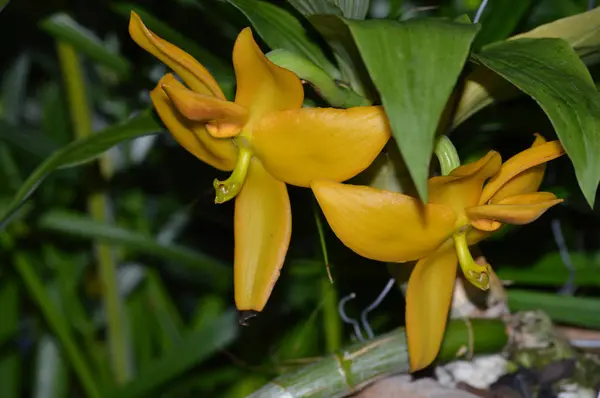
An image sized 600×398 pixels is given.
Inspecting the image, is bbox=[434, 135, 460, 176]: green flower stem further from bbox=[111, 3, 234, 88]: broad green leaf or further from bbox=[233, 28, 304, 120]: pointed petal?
bbox=[111, 3, 234, 88]: broad green leaf

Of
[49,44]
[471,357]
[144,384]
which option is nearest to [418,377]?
[471,357]

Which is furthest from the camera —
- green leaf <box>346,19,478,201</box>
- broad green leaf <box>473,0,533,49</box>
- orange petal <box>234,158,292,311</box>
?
broad green leaf <box>473,0,533,49</box>

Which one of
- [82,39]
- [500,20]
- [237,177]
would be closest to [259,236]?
[237,177]

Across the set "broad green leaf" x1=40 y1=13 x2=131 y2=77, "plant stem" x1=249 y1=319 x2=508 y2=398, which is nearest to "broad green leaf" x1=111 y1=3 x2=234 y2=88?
"broad green leaf" x1=40 y1=13 x2=131 y2=77

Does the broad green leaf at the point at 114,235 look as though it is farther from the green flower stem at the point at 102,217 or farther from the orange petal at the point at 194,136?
the orange petal at the point at 194,136

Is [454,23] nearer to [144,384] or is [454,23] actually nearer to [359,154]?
[359,154]
